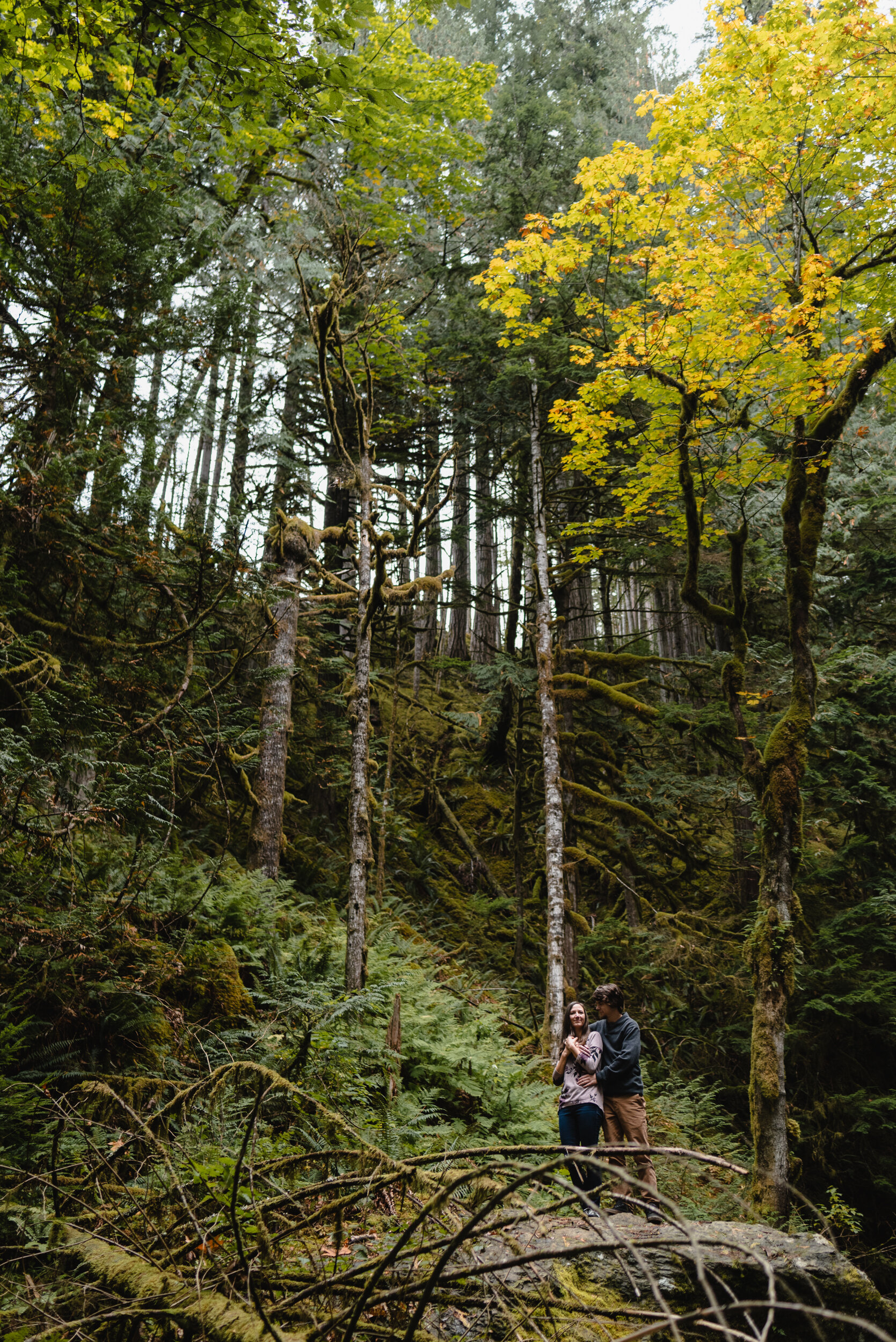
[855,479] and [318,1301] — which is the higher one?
[855,479]

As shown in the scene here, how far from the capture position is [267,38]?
15.1ft

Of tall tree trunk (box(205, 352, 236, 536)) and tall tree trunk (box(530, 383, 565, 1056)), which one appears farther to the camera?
tall tree trunk (box(530, 383, 565, 1056))

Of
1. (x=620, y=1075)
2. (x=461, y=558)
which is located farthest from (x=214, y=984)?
(x=461, y=558)

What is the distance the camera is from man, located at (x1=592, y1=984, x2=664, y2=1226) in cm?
569

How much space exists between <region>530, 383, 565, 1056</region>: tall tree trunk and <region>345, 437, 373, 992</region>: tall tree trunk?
3.31 meters

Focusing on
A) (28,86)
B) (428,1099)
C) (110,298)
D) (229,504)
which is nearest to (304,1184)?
(428,1099)

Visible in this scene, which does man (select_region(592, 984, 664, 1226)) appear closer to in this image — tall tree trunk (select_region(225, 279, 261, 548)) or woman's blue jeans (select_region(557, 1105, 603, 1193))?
woman's blue jeans (select_region(557, 1105, 603, 1193))

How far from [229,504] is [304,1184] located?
6362 millimetres

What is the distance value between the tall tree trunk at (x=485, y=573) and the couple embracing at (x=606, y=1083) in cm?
710

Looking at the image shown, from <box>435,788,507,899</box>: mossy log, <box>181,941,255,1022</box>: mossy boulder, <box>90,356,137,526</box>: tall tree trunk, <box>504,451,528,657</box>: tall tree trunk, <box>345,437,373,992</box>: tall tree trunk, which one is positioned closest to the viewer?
<box>181,941,255,1022</box>: mossy boulder

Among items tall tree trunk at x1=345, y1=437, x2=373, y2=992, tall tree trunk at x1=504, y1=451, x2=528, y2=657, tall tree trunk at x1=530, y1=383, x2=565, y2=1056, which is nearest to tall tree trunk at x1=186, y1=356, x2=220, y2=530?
tall tree trunk at x1=345, y1=437, x2=373, y2=992

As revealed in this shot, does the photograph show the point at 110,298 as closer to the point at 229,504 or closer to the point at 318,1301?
the point at 229,504

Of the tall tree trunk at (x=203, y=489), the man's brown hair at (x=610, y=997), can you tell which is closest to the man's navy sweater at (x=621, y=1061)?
the man's brown hair at (x=610, y=997)

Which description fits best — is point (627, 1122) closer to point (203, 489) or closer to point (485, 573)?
point (203, 489)
